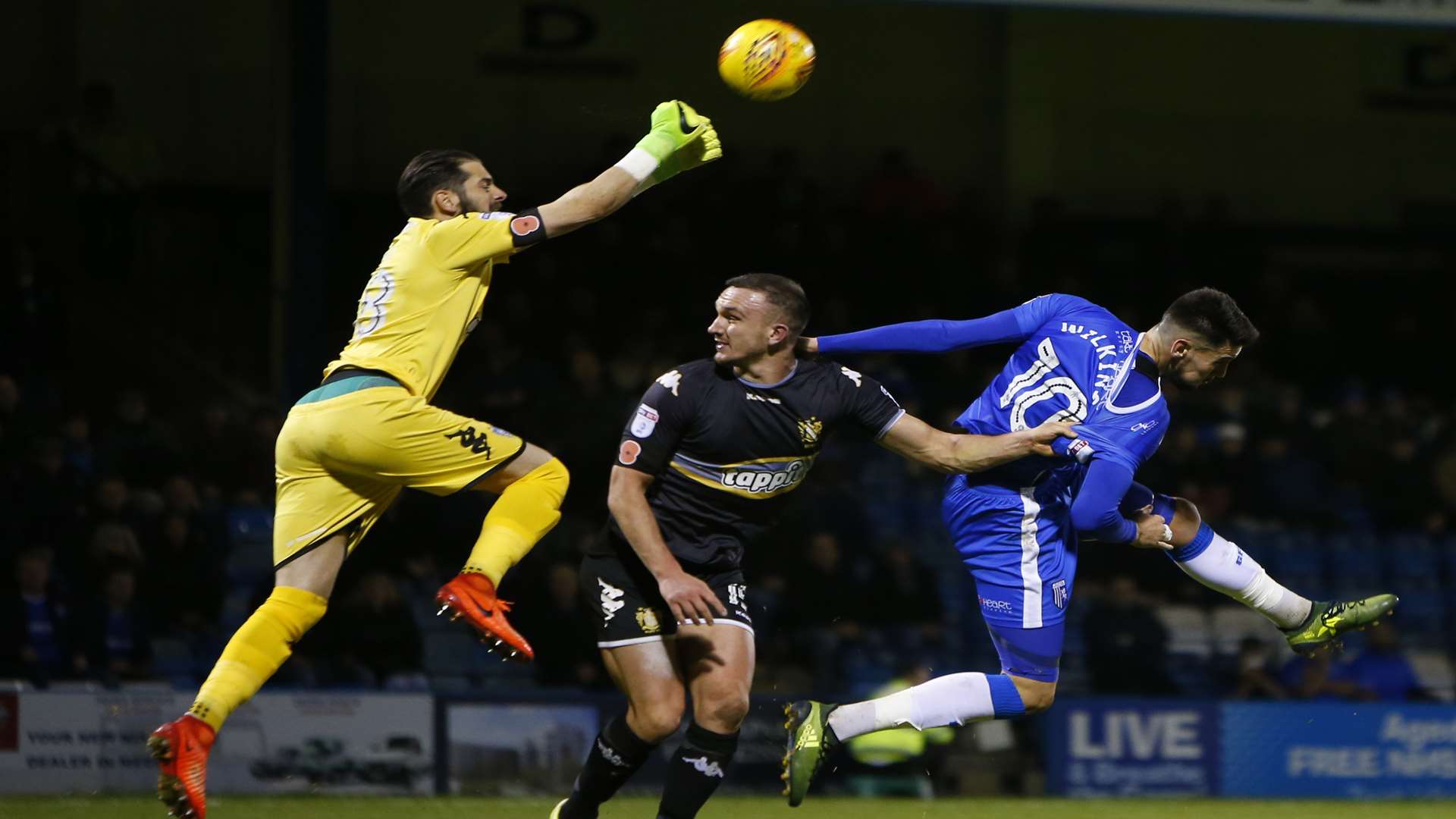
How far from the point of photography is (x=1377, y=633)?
41.1 feet

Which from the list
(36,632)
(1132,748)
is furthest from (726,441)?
(1132,748)

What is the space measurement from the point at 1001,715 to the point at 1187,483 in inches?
265

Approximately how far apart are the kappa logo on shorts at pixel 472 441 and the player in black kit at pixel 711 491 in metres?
0.44

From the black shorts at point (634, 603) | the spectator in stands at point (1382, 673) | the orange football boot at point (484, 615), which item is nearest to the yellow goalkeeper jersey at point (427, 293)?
the orange football boot at point (484, 615)

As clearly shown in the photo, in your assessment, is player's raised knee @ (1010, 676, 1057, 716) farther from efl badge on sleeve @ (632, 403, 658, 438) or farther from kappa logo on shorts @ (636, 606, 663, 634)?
efl badge on sleeve @ (632, 403, 658, 438)

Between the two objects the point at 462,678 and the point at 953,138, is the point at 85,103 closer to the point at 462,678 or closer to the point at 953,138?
the point at 462,678

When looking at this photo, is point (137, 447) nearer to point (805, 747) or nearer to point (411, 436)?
point (411, 436)

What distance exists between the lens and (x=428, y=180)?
6668mm

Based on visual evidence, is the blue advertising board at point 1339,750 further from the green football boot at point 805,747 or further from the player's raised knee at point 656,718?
the player's raised knee at point 656,718

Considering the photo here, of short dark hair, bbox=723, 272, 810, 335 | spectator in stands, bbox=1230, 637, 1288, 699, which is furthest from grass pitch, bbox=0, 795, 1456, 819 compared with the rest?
short dark hair, bbox=723, 272, 810, 335

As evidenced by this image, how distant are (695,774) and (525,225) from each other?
1.92 metres

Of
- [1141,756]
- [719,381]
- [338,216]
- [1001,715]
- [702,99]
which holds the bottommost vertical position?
[1141,756]

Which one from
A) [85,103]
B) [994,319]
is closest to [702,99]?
[85,103]

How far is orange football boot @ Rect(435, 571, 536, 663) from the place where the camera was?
602 cm
